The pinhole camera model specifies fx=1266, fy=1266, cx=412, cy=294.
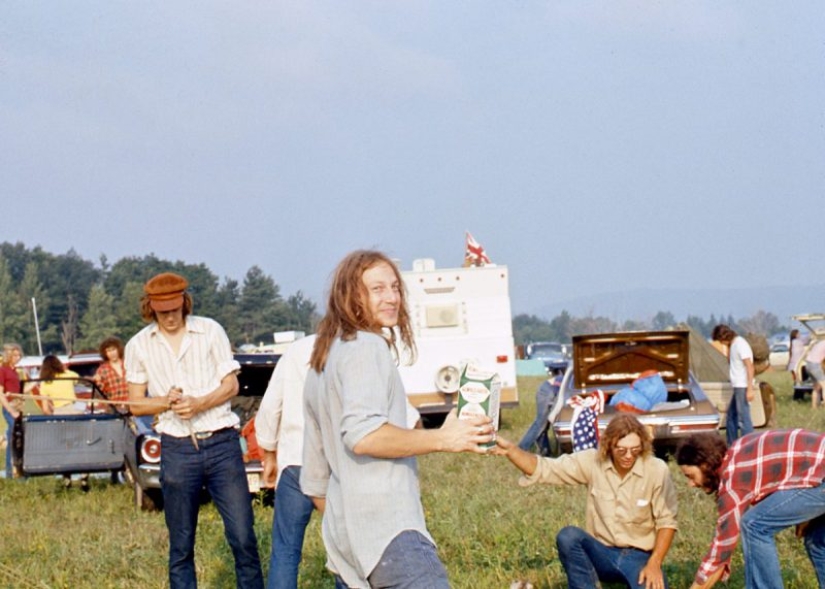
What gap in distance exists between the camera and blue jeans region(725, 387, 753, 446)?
14.8 meters

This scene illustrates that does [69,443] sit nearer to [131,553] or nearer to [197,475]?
[131,553]

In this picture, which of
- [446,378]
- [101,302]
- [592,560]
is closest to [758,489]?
[592,560]

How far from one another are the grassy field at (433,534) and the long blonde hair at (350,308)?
361 cm

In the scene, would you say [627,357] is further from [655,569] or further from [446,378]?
[655,569]

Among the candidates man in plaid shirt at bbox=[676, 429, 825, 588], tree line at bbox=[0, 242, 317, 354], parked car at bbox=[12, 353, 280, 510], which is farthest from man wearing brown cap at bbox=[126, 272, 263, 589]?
tree line at bbox=[0, 242, 317, 354]

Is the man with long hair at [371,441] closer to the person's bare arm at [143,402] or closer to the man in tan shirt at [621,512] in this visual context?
the person's bare arm at [143,402]

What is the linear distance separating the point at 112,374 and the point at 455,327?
26.7 ft

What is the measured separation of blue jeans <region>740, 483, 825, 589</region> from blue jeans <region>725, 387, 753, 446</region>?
29.7 feet

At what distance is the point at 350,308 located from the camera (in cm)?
389

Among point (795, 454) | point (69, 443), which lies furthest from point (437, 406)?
point (795, 454)

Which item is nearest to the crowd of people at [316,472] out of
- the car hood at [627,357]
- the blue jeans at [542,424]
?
the blue jeans at [542,424]

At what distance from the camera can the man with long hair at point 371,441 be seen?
12.1ft

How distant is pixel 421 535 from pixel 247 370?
279 inches

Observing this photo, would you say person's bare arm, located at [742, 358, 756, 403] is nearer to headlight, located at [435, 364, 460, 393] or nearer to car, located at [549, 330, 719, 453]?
car, located at [549, 330, 719, 453]
